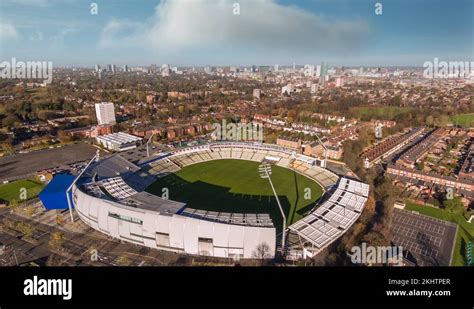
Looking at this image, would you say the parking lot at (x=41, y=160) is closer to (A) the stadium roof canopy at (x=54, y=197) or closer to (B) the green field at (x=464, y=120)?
(A) the stadium roof canopy at (x=54, y=197)

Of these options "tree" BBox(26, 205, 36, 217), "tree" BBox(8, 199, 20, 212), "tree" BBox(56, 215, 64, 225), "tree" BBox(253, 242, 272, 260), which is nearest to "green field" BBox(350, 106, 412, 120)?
"tree" BBox(253, 242, 272, 260)

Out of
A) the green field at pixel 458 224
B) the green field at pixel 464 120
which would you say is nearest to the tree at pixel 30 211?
the green field at pixel 458 224

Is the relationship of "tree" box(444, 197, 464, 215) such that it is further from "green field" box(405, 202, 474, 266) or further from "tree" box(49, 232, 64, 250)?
"tree" box(49, 232, 64, 250)

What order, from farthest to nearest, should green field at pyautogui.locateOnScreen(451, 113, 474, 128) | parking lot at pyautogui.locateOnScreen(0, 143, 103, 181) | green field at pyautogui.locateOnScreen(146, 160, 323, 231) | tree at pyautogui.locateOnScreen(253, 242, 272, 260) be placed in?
green field at pyautogui.locateOnScreen(451, 113, 474, 128), parking lot at pyautogui.locateOnScreen(0, 143, 103, 181), green field at pyautogui.locateOnScreen(146, 160, 323, 231), tree at pyautogui.locateOnScreen(253, 242, 272, 260)

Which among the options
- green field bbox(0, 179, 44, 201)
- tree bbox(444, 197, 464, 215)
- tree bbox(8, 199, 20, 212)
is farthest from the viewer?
green field bbox(0, 179, 44, 201)

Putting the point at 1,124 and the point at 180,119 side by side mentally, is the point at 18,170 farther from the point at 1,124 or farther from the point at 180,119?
the point at 180,119

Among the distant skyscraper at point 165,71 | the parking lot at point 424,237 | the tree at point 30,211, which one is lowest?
the parking lot at point 424,237
